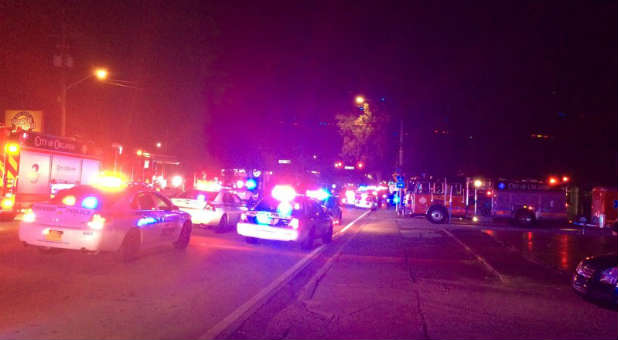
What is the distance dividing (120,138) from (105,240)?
95.4 feet

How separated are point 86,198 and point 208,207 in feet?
21.9

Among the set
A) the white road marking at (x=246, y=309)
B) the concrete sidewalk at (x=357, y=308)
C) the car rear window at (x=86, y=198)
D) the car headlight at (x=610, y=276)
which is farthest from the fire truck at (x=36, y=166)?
the car headlight at (x=610, y=276)

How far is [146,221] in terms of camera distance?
33.4 feet

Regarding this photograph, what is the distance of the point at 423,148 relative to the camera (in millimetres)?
34312

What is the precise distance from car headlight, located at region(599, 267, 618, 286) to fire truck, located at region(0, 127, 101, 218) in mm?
14692

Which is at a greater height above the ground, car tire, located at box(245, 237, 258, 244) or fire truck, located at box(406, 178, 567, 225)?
fire truck, located at box(406, 178, 567, 225)

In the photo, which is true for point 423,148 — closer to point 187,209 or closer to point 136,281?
point 187,209

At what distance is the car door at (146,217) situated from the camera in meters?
9.98

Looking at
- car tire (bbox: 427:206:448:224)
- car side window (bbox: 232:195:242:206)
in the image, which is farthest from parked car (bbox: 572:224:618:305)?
car tire (bbox: 427:206:448:224)

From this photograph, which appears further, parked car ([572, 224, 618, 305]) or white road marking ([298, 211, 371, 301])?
white road marking ([298, 211, 371, 301])

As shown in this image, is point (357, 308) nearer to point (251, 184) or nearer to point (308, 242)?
point (308, 242)

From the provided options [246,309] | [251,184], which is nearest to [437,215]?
[251,184]

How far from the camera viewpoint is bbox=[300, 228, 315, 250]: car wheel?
13648 mm

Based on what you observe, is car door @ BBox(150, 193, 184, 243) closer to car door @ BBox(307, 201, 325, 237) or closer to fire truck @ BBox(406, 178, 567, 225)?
car door @ BBox(307, 201, 325, 237)
